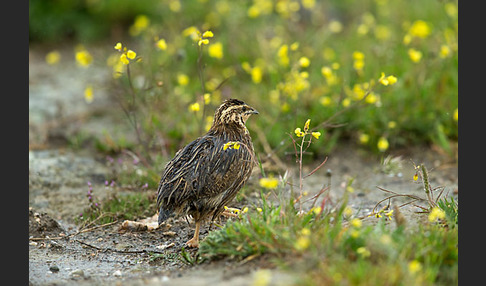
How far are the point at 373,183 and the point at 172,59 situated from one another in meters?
3.94

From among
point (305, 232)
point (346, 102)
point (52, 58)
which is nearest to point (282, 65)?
point (346, 102)

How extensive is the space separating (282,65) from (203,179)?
380cm

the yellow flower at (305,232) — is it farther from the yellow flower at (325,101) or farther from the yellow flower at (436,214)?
the yellow flower at (325,101)

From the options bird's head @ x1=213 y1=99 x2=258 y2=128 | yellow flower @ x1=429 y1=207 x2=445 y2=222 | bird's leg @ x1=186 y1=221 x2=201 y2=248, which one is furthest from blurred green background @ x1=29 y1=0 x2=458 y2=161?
yellow flower @ x1=429 y1=207 x2=445 y2=222

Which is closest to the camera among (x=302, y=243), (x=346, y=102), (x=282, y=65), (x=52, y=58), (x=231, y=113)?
(x=302, y=243)

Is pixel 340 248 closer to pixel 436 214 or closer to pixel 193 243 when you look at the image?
pixel 436 214

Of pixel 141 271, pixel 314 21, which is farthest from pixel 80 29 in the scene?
pixel 141 271

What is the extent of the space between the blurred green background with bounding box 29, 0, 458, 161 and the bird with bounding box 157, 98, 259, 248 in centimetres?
117

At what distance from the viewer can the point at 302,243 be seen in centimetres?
424

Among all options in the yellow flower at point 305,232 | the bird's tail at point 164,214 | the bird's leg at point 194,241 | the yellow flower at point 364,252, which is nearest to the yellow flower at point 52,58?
the bird's tail at point 164,214

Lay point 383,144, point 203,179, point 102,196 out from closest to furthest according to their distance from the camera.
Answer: point 203,179 → point 102,196 → point 383,144

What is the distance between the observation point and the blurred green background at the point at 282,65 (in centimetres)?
820

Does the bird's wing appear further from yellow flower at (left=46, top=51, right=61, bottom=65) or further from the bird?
yellow flower at (left=46, top=51, right=61, bottom=65)

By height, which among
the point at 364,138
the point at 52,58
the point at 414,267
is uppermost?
the point at 52,58
